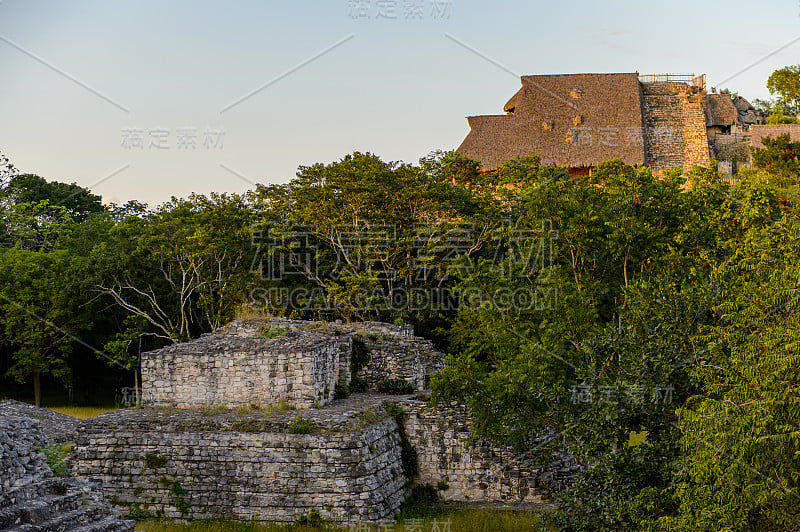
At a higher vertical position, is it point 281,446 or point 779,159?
point 779,159

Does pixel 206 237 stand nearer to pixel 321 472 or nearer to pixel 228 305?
pixel 228 305

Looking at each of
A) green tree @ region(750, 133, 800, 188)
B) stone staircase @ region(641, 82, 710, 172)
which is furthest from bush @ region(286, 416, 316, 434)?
stone staircase @ region(641, 82, 710, 172)

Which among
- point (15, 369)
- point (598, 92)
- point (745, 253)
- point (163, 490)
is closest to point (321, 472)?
point (163, 490)

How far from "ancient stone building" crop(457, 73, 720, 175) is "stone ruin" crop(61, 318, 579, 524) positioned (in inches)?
1148

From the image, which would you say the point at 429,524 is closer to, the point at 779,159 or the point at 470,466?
the point at 470,466

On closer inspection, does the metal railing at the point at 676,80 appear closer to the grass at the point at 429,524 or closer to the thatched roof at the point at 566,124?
the thatched roof at the point at 566,124

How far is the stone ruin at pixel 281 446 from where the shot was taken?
15.3 meters

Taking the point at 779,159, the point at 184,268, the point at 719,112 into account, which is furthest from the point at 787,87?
the point at 184,268

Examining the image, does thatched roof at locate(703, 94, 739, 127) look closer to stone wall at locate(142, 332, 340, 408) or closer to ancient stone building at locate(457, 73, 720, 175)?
ancient stone building at locate(457, 73, 720, 175)

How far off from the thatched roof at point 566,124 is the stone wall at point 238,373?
29.9 m

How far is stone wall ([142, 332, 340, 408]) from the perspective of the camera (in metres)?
17.1

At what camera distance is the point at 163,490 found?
15531 millimetres

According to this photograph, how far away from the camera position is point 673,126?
51.3m

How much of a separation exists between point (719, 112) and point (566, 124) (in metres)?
14.2
